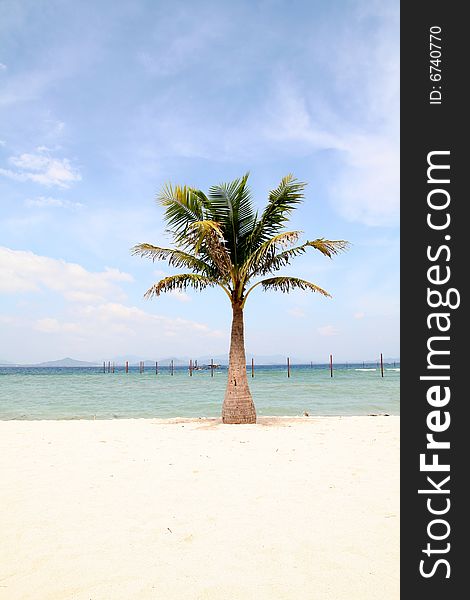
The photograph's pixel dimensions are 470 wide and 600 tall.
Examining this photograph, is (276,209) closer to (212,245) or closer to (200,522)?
(212,245)

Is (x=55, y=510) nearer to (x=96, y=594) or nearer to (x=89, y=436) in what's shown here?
(x=96, y=594)

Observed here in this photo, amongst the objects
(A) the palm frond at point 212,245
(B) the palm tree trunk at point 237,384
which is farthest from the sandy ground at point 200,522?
(A) the palm frond at point 212,245

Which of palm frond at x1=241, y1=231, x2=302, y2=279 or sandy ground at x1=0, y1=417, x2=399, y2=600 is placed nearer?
sandy ground at x1=0, y1=417, x2=399, y2=600

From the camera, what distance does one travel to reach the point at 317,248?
10.9 metres

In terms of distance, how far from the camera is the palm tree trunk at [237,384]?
11.1 metres

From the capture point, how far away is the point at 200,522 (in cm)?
416

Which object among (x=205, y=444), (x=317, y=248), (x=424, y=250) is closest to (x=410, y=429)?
(x=424, y=250)

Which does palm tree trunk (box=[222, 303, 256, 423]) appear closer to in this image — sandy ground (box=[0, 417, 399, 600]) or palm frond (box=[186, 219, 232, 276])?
palm frond (box=[186, 219, 232, 276])

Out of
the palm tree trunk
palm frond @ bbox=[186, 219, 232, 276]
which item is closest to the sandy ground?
the palm tree trunk

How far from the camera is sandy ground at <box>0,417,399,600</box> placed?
10.1ft

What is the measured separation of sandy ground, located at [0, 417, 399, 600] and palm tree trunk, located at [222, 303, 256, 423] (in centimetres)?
336

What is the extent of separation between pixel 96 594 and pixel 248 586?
3.25 feet

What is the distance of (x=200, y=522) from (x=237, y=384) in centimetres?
697

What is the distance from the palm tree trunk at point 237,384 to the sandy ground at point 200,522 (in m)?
3.36
